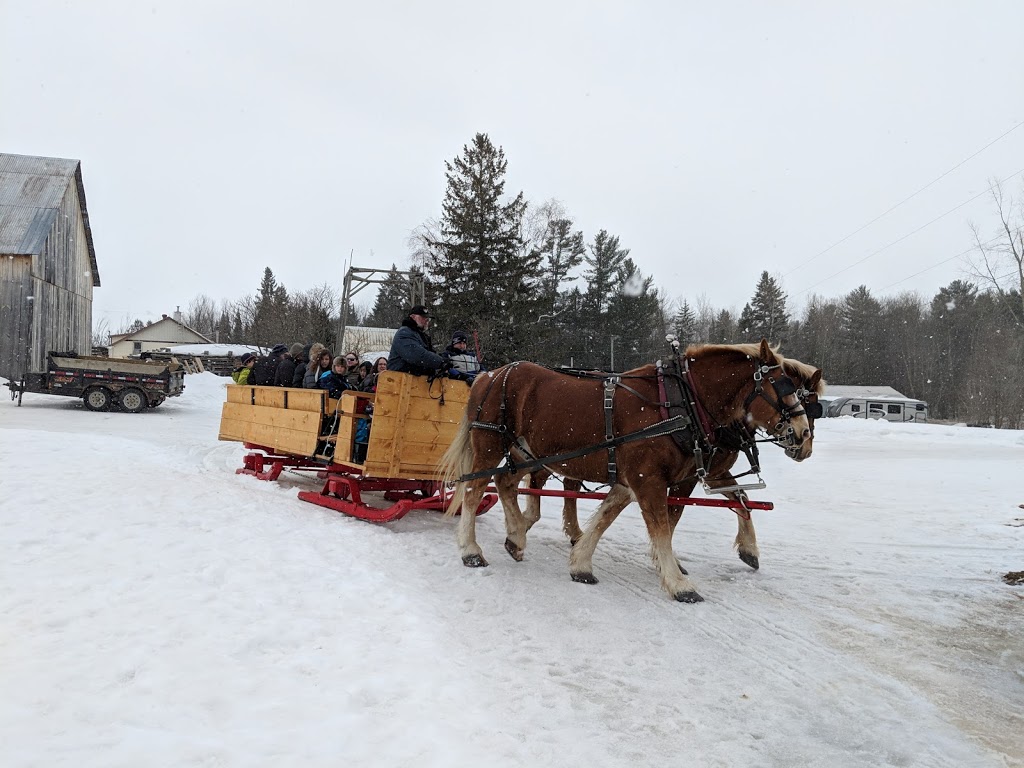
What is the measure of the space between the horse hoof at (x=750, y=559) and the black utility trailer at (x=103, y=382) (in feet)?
56.8

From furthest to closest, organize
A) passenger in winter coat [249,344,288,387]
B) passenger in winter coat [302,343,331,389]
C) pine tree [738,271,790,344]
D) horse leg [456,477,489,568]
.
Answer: pine tree [738,271,790,344] → passenger in winter coat [249,344,288,387] → passenger in winter coat [302,343,331,389] → horse leg [456,477,489,568]

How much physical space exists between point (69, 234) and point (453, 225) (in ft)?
53.1

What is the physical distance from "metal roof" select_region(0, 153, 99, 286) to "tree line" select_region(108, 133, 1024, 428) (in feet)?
38.7

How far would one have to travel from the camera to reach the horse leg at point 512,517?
5.53 metres

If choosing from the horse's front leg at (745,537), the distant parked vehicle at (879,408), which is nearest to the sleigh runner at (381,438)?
the horse's front leg at (745,537)

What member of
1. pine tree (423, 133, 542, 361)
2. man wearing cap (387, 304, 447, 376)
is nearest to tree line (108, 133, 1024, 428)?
pine tree (423, 133, 542, 361)

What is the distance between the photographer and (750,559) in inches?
214

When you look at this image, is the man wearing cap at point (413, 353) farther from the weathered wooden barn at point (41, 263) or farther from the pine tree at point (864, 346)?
the pine tree at point (864, 346)

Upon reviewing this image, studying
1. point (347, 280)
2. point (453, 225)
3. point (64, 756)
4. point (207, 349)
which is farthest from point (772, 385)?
point (207, 349)

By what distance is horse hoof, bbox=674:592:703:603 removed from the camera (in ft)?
14.8

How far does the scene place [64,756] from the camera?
2.05 meters

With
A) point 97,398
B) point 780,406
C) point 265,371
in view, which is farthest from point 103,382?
point 780,406

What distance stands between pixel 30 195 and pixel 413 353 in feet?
90.8

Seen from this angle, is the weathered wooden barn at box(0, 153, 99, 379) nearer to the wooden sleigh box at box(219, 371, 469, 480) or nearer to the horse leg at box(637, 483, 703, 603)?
the wooden sleigh box at box(219, 371, 469, 480)
